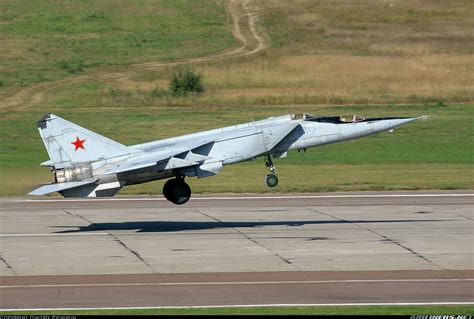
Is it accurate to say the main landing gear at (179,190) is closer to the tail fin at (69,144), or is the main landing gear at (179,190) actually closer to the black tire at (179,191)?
the black tire at (179,191)

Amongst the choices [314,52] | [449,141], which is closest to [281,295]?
[449,141]

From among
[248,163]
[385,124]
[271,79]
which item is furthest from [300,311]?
[271,79]

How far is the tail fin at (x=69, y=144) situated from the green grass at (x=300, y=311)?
12.0 m

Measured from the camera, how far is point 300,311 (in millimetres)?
21344

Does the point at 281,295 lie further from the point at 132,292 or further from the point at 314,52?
the point at 314,52

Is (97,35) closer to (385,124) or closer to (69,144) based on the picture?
(69,144)

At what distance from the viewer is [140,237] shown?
31.6 metres

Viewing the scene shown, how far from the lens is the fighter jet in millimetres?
32594

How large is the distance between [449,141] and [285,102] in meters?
16.1

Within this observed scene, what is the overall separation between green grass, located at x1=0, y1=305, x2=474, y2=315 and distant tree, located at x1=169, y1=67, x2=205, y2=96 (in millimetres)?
52626

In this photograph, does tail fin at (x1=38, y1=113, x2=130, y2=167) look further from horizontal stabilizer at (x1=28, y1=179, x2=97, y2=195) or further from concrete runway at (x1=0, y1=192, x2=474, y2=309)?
concrete runway at (x1=0, y1=192, x2=474, y2=309)

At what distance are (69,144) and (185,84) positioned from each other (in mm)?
41915

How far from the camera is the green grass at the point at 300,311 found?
2106 cm

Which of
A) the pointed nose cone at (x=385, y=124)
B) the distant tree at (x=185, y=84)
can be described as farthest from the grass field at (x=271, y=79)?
the pointed nose cone at (x=385, y=124)
